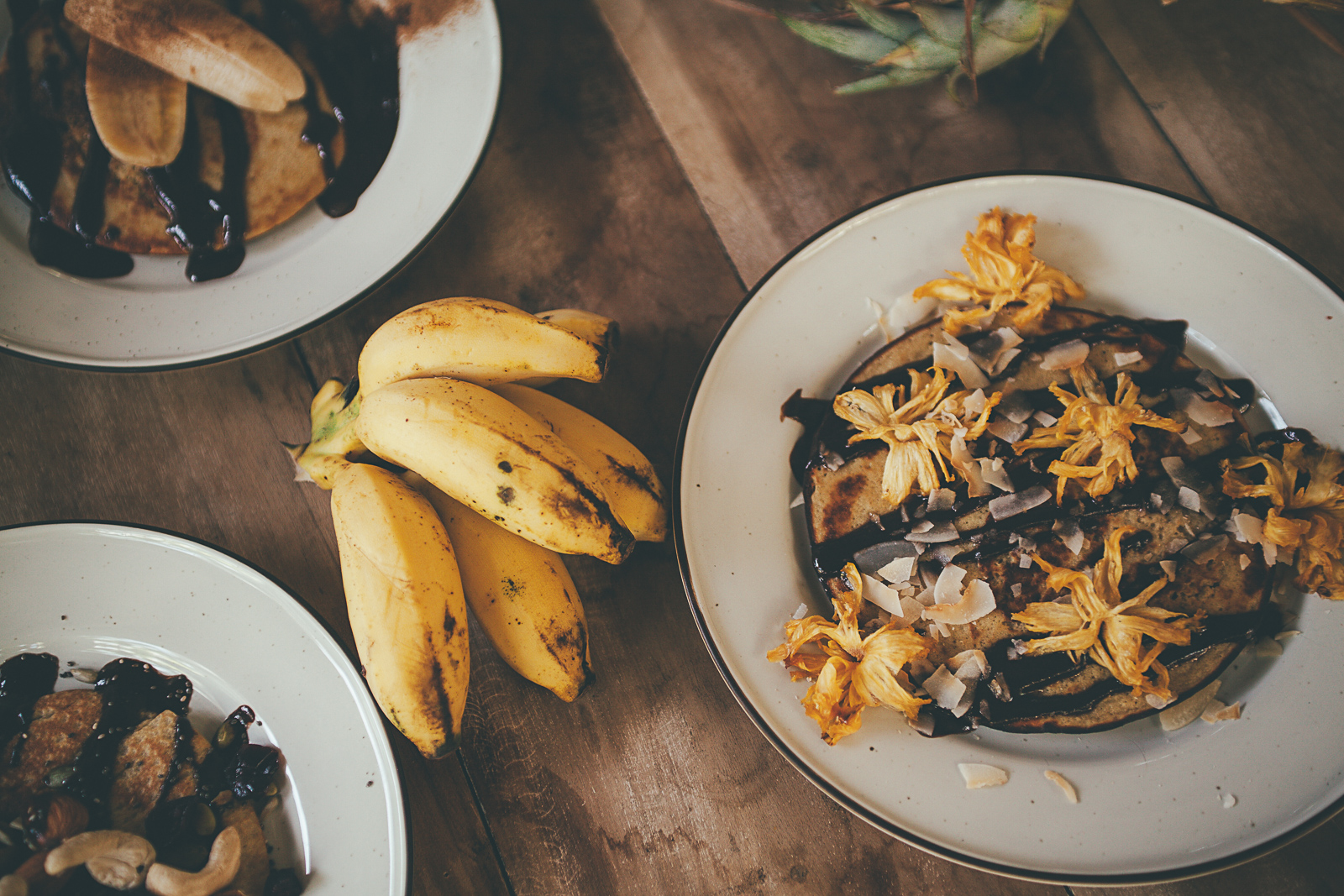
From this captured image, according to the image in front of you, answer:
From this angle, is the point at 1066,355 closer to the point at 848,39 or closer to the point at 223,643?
the point at 848,39

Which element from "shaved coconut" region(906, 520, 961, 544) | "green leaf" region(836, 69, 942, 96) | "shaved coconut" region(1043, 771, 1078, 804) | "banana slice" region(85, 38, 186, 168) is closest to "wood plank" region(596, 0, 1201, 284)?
"green leaf" region(836, 69, 942, 96)

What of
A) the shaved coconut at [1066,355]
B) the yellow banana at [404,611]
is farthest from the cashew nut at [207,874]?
the shaved coconut at [1066,355]

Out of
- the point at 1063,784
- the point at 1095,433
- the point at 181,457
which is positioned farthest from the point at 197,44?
the point at 1063,784

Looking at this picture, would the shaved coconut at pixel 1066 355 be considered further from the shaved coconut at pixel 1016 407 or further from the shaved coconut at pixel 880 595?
the shaved coconut at pixel 880 595

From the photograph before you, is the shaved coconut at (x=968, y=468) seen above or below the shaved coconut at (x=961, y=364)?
below

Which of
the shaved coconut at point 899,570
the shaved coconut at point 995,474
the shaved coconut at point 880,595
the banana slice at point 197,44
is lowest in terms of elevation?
the shaved coconut at point 880,595

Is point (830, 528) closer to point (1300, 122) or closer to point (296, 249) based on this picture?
point (296, 249)
